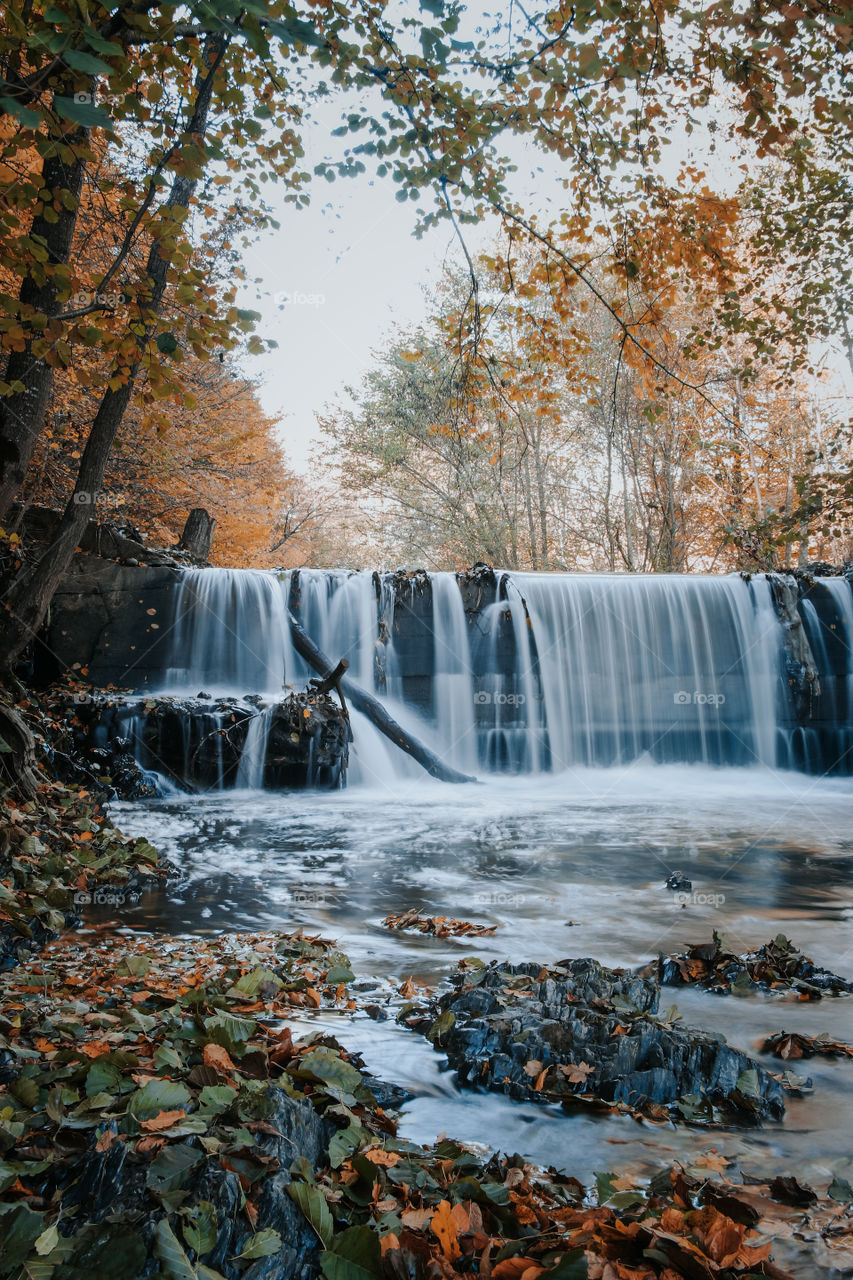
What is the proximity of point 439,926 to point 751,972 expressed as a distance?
1.83 metres

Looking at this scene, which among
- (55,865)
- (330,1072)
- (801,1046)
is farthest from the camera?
(55,865)

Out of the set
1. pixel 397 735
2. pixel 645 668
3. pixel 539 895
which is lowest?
pixel 539 895

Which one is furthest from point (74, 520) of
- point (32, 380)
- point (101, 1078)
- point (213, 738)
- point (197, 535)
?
point (197, 535)

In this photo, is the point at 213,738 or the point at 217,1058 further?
the point at 213,738

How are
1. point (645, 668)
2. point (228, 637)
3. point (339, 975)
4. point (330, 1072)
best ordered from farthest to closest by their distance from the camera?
point (645, 668) < point (228, 637) < point (339, 975) < point (330, 1072)

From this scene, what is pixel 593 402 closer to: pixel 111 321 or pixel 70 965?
pixel 111 321

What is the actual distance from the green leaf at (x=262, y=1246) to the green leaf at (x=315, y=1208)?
0.27 feet

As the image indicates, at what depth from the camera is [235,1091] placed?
192 centimetres

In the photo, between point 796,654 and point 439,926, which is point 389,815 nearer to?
point 439,926

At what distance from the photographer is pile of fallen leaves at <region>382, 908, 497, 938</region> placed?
4676mm

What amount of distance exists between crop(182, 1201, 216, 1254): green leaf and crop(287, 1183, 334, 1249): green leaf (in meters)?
0.18

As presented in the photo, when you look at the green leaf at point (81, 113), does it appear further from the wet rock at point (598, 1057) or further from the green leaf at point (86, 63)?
the wet rock at point (598, 1057)

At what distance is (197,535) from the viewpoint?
50.5 feet

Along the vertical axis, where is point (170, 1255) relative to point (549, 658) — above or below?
below
